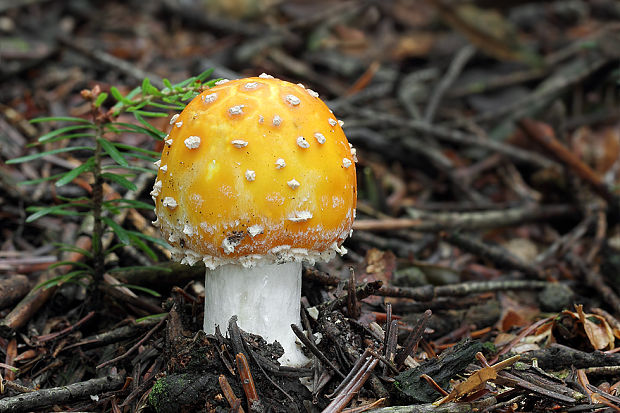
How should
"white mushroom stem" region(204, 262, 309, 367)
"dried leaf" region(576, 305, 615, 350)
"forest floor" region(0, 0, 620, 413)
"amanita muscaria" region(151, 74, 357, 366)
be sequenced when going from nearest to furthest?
"amanita muscaria" region(151, 74, 357, 366) → "forest floor" region(0, 0, 620, 413) → "white mushroom stem" region(204, 262, 309, 367) → "dried leaf" region(576, 305, 615, 350)

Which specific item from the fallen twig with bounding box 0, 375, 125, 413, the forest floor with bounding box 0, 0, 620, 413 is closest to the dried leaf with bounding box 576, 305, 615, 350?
the forest floor with bounding box 0, 0, 620, 413

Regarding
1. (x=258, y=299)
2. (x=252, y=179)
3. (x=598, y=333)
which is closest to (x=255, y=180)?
(x=252, y=179)

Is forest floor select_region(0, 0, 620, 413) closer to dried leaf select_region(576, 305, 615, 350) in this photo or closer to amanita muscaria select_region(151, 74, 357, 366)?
dried leaf select_region(576, 305, 615, 350)

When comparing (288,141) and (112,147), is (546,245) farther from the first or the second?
(112,147)

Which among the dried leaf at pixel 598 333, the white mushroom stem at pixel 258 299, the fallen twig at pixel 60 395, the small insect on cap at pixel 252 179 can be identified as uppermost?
the small insect on cap at pixel 252 179

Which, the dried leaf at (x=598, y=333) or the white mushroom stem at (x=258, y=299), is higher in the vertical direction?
the white mushroom stem at (x=258, y=299)

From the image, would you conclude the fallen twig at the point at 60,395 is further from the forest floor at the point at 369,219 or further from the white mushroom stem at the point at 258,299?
the white mushroom stem at the point at 258,299

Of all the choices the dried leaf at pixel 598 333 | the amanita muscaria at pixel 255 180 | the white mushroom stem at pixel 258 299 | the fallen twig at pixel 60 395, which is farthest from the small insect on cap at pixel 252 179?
the dried leaf at pixel 598 333
